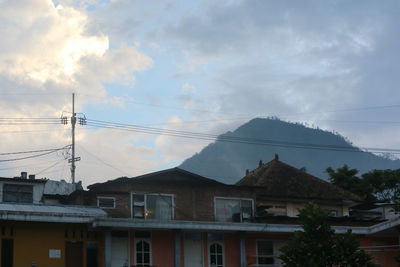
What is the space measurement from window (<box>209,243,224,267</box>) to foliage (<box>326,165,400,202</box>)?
115 ft

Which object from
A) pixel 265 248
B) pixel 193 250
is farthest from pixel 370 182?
pixel 193 250

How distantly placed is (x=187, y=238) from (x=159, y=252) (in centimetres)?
195

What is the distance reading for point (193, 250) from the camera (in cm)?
3516

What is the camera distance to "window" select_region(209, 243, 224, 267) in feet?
117

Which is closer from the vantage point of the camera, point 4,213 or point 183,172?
point 4,213

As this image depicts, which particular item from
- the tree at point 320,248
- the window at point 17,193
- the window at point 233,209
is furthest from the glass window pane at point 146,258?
the window at point 17,193

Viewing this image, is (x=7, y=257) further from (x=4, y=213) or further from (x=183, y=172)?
(x=183, y=172)

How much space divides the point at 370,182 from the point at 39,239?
4784cm

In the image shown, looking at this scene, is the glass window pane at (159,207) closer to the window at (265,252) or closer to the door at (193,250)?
the door at (193,250)

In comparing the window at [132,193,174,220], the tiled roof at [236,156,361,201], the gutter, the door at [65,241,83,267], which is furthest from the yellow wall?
the tiled roof at [236,156,361,201]

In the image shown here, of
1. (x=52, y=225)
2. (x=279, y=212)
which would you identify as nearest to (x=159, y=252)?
(x=52, y=225)

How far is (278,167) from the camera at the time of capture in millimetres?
52406

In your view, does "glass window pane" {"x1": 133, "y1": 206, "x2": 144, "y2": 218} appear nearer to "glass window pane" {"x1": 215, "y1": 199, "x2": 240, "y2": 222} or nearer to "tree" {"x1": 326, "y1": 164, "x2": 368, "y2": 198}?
"glass window pane" {"x1": 215, "y1": 199, "x2": 240, "y2": 222}

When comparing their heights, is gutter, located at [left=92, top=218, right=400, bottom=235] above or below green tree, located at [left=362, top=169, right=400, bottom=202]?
below
